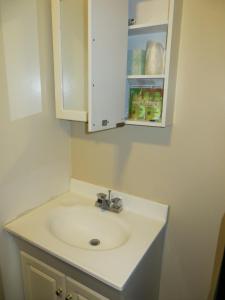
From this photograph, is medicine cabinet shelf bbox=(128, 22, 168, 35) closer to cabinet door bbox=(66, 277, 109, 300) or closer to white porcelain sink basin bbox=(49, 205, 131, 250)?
white porcelain sink basin bbox=(49, 205, 131, 250)

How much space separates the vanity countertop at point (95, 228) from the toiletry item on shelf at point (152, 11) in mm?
988

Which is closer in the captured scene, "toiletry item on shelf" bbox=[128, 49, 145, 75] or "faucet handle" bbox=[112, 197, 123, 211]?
"toiletry item on shelf" bbox=[128, 49, 145, 75]

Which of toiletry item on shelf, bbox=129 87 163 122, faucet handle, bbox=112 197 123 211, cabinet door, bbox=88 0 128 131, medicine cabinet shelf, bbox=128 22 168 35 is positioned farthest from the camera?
faucet handle, bbox=112 197 123 211

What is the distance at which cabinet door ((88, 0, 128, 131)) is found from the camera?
85cm

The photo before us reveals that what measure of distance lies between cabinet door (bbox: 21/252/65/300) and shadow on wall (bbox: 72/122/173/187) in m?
0.60

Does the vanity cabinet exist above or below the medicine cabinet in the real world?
below

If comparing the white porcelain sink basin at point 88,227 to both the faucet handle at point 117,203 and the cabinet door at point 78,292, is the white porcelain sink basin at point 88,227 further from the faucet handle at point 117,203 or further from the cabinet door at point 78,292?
the cabinet door at point 78,292

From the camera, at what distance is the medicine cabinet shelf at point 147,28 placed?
958mm

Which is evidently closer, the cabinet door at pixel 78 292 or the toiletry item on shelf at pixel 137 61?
the cabinet door at pixel 78 292

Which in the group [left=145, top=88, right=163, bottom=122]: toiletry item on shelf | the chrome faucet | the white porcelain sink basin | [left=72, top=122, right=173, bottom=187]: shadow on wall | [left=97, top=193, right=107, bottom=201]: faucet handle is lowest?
the white porcelain sink basin

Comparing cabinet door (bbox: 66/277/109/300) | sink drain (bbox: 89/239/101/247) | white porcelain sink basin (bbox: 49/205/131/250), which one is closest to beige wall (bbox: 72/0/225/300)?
white porcelain sink basin (bbox: 49/205/131/250)

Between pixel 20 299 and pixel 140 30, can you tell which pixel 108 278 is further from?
pixel 140 30

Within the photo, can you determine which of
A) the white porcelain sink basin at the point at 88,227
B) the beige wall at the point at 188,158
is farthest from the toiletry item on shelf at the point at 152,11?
the white porcelain sink basin at the point at 88,227

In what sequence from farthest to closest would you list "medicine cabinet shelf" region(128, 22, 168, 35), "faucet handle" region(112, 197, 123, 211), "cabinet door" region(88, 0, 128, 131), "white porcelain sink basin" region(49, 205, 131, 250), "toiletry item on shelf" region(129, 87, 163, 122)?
"faucet handle" region(112, 197, 123, 211), "white porcelain sink basin" region(49, 205, 131, 250), "toiletry item on shelf" region(129, 87, 163, 122), "medicine cabinet shelf" region(128, 22, 168, 35), "cabinet door" region(88, 0, 128, 131)
